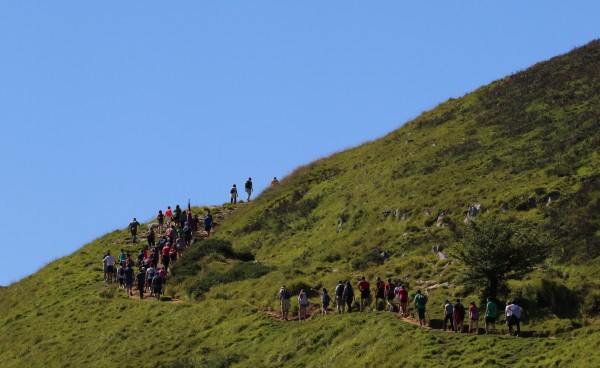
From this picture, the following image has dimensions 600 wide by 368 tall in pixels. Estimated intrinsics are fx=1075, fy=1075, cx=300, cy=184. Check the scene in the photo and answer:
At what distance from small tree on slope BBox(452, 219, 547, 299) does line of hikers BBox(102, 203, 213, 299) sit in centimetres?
1975

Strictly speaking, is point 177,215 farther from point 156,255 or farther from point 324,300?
point 324,300

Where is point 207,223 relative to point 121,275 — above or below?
above

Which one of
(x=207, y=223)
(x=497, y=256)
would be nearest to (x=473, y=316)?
(x=497, y=256)

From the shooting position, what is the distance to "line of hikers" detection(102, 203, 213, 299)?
59594 millimetres

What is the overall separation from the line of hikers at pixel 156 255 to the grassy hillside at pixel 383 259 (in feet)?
3.49

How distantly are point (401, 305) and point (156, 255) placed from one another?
2259cm

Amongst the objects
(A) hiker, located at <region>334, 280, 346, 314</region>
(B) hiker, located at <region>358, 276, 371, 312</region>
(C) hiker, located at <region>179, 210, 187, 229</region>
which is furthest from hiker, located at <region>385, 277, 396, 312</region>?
(C) hiker, located at <region>179, 210, 187, 229</region>

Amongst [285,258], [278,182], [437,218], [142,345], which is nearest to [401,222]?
[437,218]

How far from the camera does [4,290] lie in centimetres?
7244

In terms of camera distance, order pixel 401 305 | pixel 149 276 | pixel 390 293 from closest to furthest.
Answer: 1. pixel 401 305
2. pixel 390 293
3. pixel 149 276

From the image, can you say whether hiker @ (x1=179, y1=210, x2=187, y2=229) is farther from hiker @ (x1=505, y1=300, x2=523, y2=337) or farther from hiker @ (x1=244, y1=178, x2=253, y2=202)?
hiker @ (x1=505, y1=300, x2=523, y2=337)

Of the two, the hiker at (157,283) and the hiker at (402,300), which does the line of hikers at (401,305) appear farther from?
the hiker at (157,283)

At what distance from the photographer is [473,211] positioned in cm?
5750

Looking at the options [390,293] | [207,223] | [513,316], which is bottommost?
[513,316]
